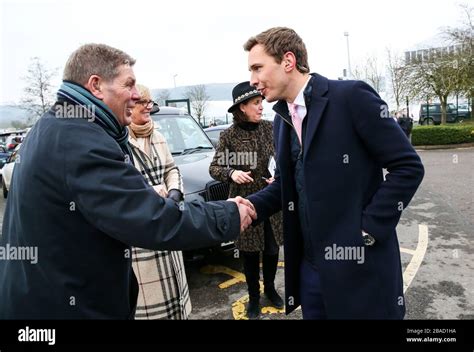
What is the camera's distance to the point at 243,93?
3.49 m

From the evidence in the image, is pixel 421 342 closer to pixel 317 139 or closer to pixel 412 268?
pixel 317 139

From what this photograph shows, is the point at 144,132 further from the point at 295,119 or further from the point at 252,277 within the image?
the point at 252,277

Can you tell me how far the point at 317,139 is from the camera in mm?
1931

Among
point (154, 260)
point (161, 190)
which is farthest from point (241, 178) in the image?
point (154, 260)

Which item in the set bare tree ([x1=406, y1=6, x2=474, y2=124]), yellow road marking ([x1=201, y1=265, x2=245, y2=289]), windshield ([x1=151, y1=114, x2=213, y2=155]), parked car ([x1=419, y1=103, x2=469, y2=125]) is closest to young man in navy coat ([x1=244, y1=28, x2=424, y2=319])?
yellow road marking ([x1=201, y1=265, x2=245, y2=289])

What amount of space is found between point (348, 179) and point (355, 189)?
0.20 ft

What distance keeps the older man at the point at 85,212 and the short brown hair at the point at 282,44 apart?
30.6 inches

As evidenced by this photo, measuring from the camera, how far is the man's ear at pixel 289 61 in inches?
81.5

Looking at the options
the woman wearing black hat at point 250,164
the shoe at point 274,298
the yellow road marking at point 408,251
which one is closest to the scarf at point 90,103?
the woman wearing black hat at point 250,164

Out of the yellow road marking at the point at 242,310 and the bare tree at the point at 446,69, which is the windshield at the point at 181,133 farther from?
the bare tree at the point at 446,69

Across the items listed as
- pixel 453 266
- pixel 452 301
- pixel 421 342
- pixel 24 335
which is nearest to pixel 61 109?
pixel 24 335

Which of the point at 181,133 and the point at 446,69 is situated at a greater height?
the point at 446,69

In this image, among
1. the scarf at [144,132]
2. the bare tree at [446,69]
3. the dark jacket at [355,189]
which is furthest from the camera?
the bare tree at [446,69]

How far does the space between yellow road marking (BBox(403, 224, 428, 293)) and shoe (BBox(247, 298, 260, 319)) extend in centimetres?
156
